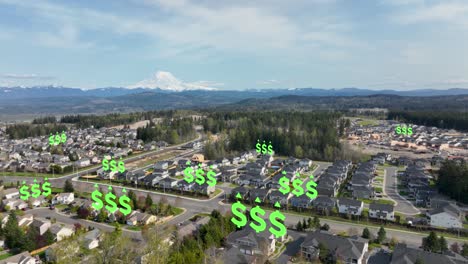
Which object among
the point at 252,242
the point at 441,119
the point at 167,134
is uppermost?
the point at 441,119

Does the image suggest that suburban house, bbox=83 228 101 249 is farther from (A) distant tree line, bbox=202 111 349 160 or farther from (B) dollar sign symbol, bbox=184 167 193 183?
(A) distant tree line, bbox=202 111 349 160

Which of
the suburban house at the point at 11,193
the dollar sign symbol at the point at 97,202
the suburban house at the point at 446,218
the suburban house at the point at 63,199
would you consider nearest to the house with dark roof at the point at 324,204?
the suburban house at the point at 446,218

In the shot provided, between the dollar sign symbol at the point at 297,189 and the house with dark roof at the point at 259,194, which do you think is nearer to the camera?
the house with dark roof at the point at 259,194

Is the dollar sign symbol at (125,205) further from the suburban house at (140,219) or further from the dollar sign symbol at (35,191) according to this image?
the dollar sign symbol at (35,191)

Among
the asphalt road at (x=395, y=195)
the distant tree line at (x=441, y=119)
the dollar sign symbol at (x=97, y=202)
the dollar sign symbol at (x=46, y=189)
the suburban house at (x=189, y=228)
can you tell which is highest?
the distant tree line at (x=441, y=119)

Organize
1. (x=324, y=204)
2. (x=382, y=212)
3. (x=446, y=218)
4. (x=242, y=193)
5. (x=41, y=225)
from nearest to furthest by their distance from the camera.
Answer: (x=41, y=225) < (x=446, y=218) < (x=382, y=212) < (x=324, y=204) < (x=242, y=193)

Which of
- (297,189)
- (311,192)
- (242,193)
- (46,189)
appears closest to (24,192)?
(46,189)

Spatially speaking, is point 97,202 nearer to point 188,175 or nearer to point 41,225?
point 41,225
